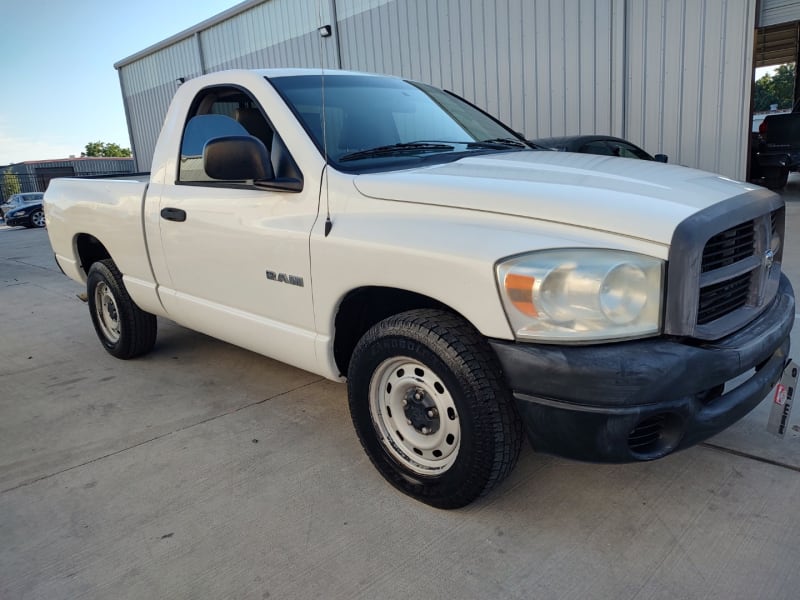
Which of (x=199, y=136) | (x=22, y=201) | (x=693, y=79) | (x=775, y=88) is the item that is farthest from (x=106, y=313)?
(x=775, y=88)

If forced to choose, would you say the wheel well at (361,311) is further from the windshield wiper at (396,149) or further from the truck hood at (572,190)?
the windshield wiper at (396,149)

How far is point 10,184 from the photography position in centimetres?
3634

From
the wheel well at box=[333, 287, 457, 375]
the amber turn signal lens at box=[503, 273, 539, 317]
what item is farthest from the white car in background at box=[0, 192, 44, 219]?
the amber turn signal lens at box=[503, 273, 539, 317]

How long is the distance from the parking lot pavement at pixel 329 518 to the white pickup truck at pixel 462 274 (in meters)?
0.27

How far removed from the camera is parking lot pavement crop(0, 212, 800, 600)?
2201mm

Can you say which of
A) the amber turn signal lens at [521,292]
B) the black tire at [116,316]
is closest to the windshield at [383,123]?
the amber turn signal lens at [521,292]

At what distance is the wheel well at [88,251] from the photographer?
4941mm

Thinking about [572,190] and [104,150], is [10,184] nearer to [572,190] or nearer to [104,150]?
[572,190]

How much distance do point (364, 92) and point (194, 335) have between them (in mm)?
2846

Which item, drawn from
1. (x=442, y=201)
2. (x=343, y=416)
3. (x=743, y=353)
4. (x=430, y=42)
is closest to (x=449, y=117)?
(x=442, y=201)

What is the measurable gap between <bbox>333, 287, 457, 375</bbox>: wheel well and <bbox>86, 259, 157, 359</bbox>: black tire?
221cm

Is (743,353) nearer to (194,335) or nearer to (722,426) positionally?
(722,426)

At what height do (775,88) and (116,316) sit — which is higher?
(775,88)

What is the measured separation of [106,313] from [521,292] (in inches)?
151
